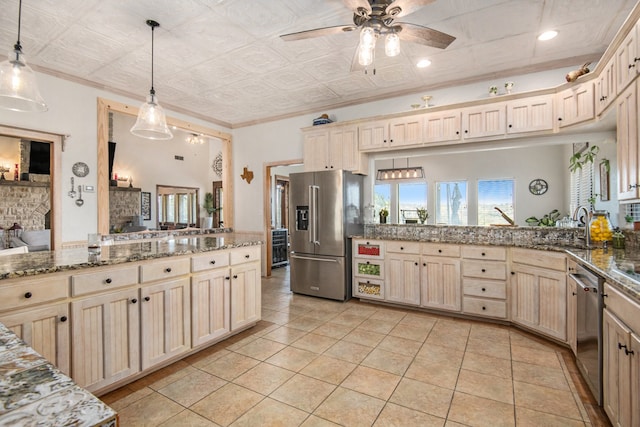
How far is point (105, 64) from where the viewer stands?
3.57 metres

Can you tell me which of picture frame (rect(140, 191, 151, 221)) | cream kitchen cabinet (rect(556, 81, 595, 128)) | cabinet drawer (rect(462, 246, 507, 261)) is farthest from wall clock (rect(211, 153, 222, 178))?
cream kitchen cabinet (rect(556, 81, 595, 128))

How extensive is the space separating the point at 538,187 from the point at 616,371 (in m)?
3.00

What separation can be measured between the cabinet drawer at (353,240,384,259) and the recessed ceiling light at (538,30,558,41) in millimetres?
2693

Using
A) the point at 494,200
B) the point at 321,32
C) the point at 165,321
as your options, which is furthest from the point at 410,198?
the point at 165,321

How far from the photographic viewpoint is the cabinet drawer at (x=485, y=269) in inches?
133

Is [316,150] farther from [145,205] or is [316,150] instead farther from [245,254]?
[145,205]

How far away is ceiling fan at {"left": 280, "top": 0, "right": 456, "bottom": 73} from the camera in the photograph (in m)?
2.02

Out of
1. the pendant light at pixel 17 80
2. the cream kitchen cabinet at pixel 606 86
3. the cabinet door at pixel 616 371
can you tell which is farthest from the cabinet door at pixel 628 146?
the pendant light at pixel 17 80

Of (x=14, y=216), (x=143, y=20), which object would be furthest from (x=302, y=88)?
(x=14, y=216)

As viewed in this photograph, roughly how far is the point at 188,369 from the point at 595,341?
2.87 m

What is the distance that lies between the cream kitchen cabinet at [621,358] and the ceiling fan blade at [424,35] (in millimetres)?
1932

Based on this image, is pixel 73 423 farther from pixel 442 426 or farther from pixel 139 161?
pixel 139 161

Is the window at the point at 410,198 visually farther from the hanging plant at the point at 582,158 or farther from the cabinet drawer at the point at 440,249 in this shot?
the hanging plant at the point at 582,158

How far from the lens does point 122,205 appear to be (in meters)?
7.61
